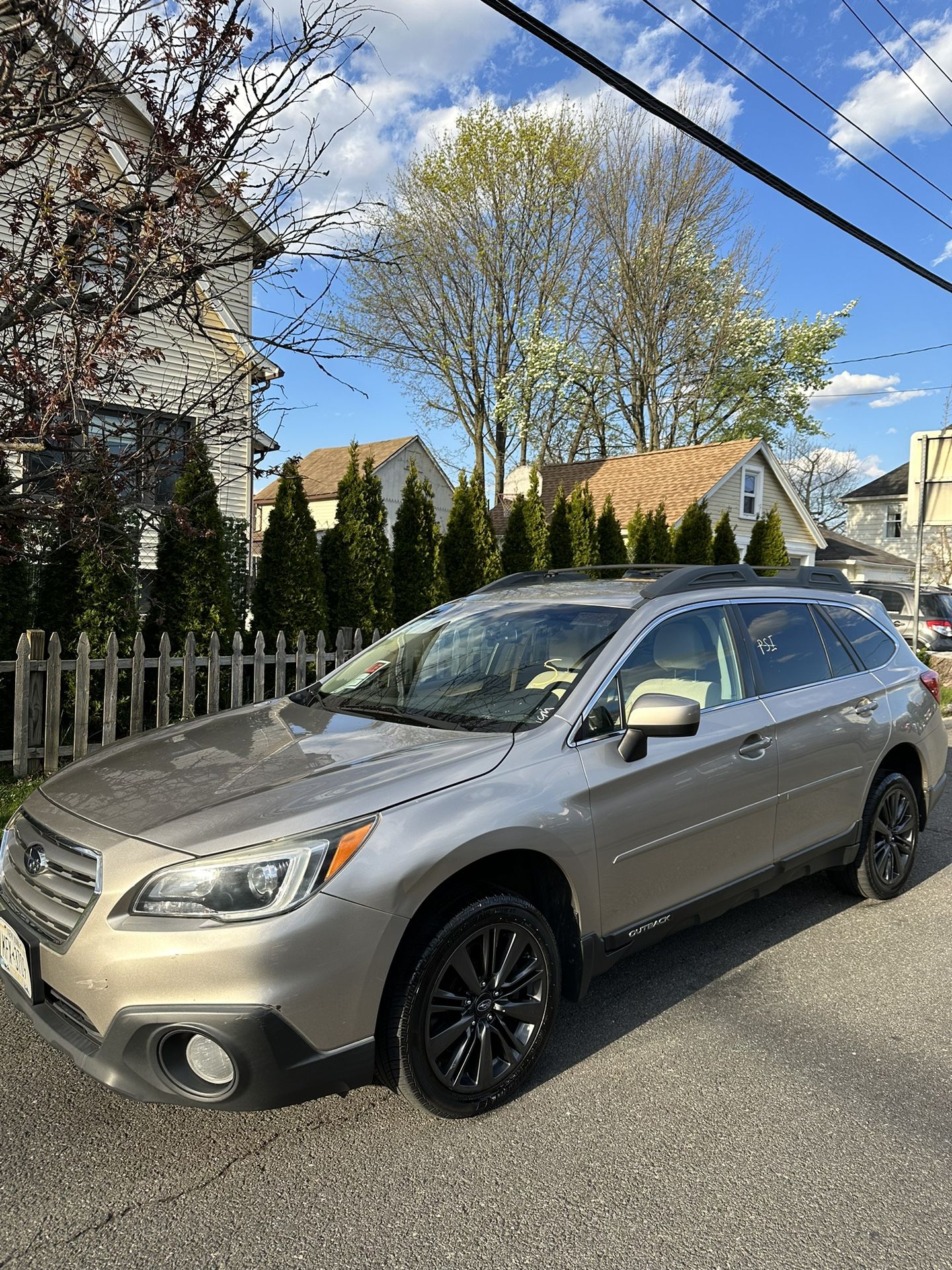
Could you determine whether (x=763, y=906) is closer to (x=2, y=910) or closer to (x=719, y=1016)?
(x=719, y=1016)

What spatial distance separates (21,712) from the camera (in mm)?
6945

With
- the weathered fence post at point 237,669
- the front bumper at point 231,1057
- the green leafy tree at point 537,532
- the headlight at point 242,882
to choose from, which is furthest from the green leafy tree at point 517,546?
the front bumper at point 231,1057

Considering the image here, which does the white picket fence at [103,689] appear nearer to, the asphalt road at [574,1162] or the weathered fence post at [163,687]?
the weathered fence post at [163,687]

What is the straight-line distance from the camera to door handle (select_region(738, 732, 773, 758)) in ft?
12.0

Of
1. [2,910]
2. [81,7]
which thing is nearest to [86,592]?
[81,7]

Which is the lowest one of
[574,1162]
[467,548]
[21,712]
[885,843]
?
[574,1162]

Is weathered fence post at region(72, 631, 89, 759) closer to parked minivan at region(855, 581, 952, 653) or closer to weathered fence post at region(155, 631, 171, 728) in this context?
weathered fence post at region(155, 631, 171, 728)

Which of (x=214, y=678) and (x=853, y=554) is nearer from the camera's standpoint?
(x=214, y=678)

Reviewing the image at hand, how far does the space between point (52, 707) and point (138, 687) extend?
26.6 inches

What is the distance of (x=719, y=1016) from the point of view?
340 cm

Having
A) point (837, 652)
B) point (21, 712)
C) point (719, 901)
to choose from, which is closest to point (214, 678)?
point (21, 712)

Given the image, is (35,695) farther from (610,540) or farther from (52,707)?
(610,540)

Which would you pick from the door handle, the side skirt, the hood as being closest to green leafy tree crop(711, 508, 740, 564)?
the side skirt

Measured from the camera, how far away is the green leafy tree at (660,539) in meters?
17.1
